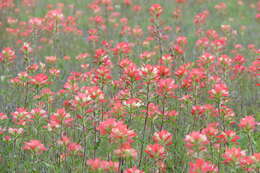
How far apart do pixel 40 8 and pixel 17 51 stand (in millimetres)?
2870

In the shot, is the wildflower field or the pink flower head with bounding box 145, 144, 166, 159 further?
the wildflower field

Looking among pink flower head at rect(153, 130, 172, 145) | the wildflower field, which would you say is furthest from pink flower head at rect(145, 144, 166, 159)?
pink flower head at rect(153, 130, 172, 145)

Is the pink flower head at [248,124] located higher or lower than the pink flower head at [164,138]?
higher

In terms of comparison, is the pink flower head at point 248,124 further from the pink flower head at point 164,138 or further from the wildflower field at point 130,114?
the pink flower head at point 164,138

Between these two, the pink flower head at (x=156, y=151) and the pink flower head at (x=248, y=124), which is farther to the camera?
the pink flower head at (x=248, y=124)

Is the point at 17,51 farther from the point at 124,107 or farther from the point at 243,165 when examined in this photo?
the point at 243,165

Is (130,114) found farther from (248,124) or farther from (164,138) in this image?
(248,124)

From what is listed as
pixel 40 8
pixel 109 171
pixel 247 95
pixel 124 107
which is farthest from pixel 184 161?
pixel 40 8

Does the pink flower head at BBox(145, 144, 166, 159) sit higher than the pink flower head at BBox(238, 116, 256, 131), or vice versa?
the pink flower head at BBox(238, 116, 256, 131)

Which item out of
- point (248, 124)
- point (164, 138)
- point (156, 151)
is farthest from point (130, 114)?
point (248, 124)

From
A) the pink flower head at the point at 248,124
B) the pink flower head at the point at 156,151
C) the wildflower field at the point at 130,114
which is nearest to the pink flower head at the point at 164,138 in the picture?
the wildflower field at the point at 130,114

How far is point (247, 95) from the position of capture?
5.70 meters

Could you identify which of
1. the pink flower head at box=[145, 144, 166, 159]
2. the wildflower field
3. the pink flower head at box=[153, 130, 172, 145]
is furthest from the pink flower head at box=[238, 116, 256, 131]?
the pink flower head at box=[145, 144, 166, 159]

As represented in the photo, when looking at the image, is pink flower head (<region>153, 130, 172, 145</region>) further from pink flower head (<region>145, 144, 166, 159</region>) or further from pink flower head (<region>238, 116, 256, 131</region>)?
pink flower head (<region>238, 116, 256, 131</region>)
